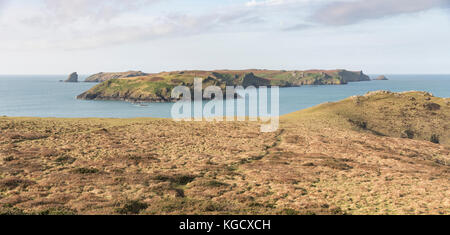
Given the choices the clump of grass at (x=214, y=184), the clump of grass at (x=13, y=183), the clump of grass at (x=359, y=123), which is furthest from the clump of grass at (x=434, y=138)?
the clump of grass at (x=13, y=183)

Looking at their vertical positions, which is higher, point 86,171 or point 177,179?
point 86,171

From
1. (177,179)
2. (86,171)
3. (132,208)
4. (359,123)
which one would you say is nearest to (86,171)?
(86,171)

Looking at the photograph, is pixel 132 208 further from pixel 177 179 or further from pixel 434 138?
pixel 434 138

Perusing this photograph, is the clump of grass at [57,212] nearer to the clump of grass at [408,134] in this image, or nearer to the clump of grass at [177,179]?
the clump of grass at [177,179]

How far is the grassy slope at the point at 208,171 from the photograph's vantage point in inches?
709

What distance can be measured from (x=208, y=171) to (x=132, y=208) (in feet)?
35.9

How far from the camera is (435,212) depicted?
656 inches

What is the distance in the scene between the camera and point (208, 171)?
27.2 m

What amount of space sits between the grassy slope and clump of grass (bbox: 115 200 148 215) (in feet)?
0.20

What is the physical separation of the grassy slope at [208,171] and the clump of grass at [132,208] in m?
0.06

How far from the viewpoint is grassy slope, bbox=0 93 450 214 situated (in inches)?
709

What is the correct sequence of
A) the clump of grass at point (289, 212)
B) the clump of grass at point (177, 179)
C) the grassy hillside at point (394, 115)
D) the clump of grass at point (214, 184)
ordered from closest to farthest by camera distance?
the clump of grass at point (289, 212), the clump of grass at point (214, 184), the clump of grass at point (177, 179), the grassy hillside at point (394, 115)

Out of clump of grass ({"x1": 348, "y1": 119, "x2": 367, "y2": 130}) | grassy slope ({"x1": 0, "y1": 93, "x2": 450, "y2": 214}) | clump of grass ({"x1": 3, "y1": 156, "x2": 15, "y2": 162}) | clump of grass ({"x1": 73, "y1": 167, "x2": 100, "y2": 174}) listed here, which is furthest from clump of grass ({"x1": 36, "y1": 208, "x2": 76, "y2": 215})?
clump of grass ({"x1": 348, "y1": 119, "x2": 367, "y2": 130})
